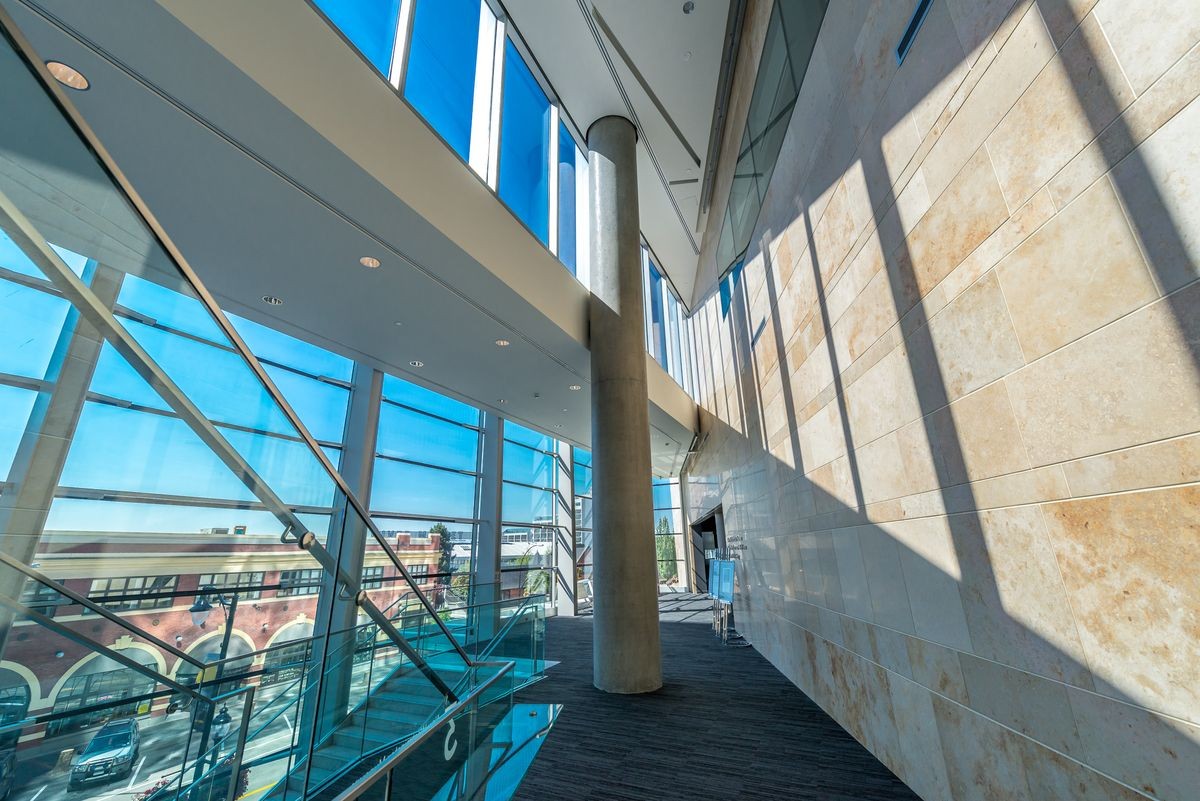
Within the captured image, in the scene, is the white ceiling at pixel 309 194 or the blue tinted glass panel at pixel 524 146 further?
the blue tinted glass panel at pixel 524 146

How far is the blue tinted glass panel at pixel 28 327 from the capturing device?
1009mm

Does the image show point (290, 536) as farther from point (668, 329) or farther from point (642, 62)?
point (668, 329)

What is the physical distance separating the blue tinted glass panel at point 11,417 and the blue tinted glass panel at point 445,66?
447cm

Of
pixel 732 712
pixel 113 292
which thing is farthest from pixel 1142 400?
pixel 732 712

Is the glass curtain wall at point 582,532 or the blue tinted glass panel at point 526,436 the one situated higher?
the blue tinted glass panel at point 526,436

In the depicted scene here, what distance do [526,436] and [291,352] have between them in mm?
6300

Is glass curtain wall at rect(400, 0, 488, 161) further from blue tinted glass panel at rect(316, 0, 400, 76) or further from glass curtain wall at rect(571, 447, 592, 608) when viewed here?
glass curtain wall at rect(571, 447, 592, 608)

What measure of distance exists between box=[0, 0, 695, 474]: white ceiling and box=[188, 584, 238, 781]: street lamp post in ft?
9.39

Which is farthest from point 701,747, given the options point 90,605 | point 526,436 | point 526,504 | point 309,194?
point 526,436

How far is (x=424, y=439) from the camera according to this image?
9.11 metres

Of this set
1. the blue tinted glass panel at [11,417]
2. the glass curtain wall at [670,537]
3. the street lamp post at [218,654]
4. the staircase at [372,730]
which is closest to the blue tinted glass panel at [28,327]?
the blue tinted glass panel at [11,417]

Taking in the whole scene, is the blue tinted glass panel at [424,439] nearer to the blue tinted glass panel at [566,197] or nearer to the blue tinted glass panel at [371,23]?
the blue tinted glass panel at [566,197]

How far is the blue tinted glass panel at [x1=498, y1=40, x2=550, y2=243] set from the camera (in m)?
6.66

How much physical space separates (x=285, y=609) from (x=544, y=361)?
5.26 metres
